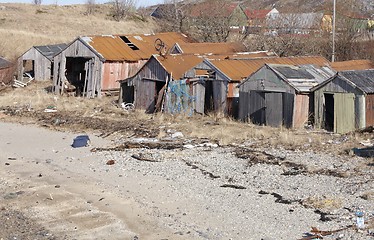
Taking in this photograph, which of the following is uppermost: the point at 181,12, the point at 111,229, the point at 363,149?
the point at 181,12

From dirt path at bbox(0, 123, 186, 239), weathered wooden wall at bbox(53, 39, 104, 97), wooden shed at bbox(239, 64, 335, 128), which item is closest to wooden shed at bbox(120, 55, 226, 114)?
wooden shed at bbox(239, 64, 335, 128)

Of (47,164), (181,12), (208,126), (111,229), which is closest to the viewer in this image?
(111,229)

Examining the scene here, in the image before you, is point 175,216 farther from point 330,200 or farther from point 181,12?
point 181,12

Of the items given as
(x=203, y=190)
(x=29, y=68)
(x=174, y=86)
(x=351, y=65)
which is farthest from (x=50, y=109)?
(x=203, y=190)

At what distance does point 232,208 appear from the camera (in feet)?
53.9

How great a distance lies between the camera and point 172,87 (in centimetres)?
3153

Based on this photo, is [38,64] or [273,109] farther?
[38,64]

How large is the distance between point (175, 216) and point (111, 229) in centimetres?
165

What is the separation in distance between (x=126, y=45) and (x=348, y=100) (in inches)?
753

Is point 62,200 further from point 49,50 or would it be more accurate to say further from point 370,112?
point 49,50

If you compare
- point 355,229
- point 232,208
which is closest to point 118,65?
point 232,208

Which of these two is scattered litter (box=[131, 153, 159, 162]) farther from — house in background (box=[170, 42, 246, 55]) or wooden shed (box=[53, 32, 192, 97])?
house in background (box=[170, 42, 246, 55])

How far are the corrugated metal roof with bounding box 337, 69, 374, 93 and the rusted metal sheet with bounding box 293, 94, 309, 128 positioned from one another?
1.85m

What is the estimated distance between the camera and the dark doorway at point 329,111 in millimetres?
26891
